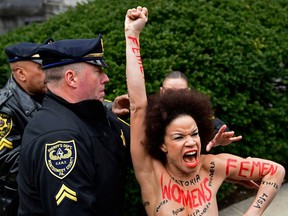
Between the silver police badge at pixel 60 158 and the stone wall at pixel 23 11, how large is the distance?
9304mm

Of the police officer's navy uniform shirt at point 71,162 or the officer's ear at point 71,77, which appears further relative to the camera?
the officer's ear at point 71,77

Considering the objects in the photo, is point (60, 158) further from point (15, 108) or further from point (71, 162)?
point (15, 108)

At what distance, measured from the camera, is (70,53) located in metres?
2.33

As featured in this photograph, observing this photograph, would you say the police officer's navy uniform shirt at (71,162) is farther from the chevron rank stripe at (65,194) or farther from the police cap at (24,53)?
the police cap at (24,53)

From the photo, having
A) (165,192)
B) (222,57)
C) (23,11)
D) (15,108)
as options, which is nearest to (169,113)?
(165,192)

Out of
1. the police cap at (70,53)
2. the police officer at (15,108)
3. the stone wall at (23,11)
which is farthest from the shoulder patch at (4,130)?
the stone wall at (23,11)

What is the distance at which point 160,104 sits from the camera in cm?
257

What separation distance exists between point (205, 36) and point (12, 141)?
2390 millimetres

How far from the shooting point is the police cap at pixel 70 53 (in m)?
2.33

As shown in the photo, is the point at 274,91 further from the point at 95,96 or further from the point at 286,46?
the point at 95,96

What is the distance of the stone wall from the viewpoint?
10.7 metres

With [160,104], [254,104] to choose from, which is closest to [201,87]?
[254,104]

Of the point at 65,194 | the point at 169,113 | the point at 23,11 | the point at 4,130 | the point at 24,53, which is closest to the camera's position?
the point at 65,194

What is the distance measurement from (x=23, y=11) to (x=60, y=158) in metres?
9.80
